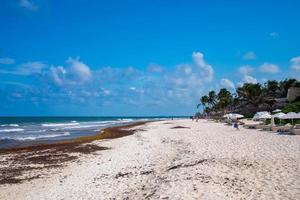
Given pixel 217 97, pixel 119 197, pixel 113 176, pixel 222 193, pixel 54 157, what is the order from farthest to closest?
pixel 217 97
pixel 54 157
pixel 113 176
pixel 119 197
pixel 222 193

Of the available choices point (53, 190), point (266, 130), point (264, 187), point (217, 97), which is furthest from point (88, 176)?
point (217, 97)

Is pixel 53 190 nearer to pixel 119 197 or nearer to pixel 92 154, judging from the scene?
pixel 119 197

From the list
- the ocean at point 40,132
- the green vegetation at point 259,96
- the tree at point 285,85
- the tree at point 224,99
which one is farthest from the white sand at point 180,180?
the tree at point 224,99

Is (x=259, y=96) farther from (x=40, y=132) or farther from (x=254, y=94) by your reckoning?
(x=40, y=132)

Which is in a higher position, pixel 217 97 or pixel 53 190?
pixel 217 97

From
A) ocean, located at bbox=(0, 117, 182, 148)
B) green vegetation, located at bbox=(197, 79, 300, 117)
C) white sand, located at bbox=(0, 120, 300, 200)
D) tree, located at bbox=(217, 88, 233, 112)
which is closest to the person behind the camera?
white sand, located at bbox=(0, 120, 300, 200)

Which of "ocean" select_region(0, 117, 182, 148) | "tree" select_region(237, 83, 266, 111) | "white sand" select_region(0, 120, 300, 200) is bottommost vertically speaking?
"white sand" select_region(0, 120, 300, 200)

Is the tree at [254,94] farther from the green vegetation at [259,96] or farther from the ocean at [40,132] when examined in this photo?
the ocean at [40,132]

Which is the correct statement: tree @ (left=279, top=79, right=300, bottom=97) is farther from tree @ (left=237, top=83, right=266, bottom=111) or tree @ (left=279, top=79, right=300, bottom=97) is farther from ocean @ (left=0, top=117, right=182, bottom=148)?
ocean @ (left=0, top=117, right=182, bottom=148)

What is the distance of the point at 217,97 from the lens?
107 metres

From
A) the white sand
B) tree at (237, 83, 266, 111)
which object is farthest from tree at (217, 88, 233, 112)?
the white sand

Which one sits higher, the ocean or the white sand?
the ocean

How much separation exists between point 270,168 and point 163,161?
195 inches

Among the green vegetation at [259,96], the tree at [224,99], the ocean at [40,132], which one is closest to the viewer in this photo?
the ocean at [40,132]
